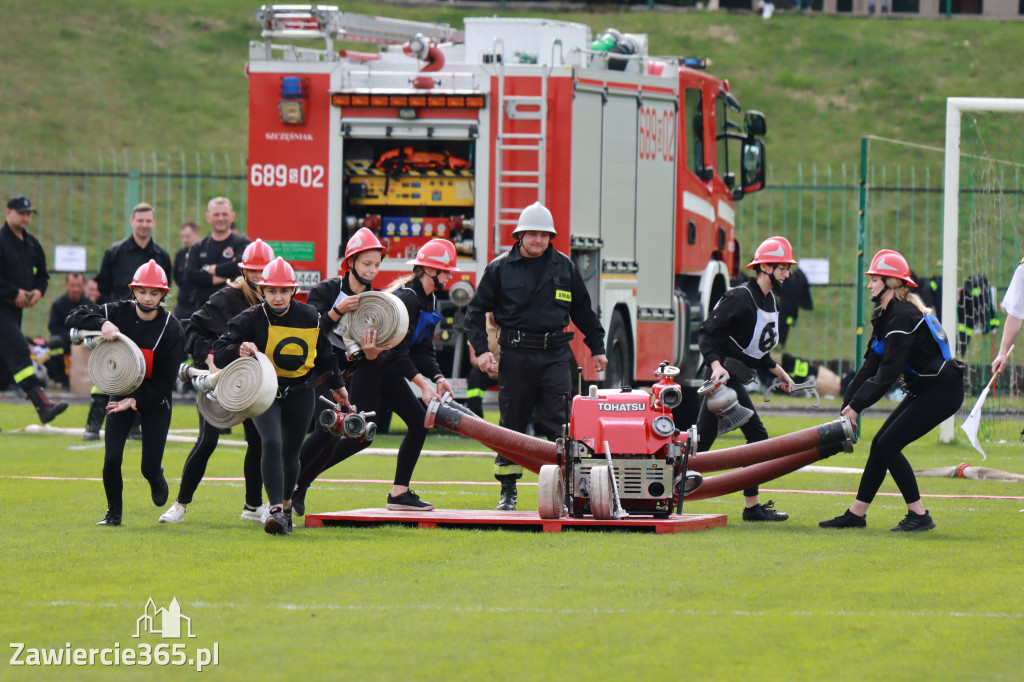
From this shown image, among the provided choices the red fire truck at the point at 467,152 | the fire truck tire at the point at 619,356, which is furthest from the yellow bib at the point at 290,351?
the fire truck tire at the point at 619,356

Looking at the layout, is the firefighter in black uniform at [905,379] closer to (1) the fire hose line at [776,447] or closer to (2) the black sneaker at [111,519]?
(1) the fire hose line at [776,447]

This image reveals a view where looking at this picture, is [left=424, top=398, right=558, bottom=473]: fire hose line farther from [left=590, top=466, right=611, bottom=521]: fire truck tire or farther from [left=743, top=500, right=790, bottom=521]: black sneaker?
[left=743, top=500, right=790, bottom=521]: black sneaker

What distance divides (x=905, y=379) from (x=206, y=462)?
15.1ft

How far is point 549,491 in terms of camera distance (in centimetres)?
956

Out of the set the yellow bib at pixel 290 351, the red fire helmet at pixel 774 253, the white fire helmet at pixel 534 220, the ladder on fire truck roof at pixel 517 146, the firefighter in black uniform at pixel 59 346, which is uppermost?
the ladder on fire truck roof at pixel 517 146

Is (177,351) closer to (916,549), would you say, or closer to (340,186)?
(916,549)

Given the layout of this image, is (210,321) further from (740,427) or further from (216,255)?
(216,255)

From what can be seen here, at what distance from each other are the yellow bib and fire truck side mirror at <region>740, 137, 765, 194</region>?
10111 millimetres

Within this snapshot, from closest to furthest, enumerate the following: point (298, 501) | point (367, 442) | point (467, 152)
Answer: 1. point (367, 442)
2. point (298, 501)
3. point (467, 152)

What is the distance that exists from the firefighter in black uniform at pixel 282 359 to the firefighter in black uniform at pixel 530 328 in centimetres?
152

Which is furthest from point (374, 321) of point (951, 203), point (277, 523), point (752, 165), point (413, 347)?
point (752, 165)

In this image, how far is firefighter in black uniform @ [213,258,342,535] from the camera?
9500 mm

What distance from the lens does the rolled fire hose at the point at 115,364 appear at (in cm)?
989

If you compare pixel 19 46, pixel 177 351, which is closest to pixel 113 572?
pixel 177 351
